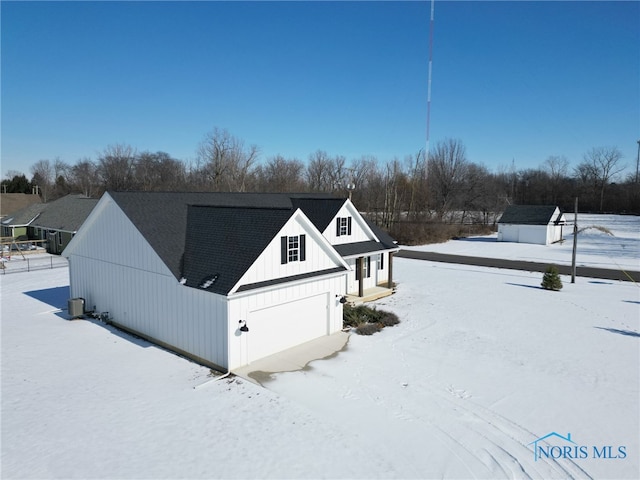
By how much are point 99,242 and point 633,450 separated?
18466 millimetres

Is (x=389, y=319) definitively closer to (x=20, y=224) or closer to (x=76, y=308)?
(x=76, y=308)

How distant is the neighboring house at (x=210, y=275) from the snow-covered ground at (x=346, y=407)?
41.0 inches

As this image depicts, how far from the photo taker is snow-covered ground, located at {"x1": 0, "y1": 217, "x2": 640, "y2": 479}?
26.2 feet

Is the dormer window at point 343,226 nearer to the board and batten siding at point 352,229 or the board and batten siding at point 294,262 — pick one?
the board and batten siding at point 352,229

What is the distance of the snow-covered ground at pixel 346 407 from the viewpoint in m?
7.97

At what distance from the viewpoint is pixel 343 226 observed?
21453 millimetres

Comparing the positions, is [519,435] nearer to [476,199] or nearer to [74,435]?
[74,435]

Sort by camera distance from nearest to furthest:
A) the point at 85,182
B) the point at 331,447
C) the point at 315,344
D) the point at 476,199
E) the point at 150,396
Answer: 1. the point at 331,447
2. the point at 150,396
3. the point at 315,344
4. the point at 476,199
5. the point at 85,182

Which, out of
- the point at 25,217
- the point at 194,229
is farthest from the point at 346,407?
the point at 25,217

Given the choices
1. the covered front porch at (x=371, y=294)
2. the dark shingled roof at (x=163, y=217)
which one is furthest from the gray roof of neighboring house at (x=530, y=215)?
the dark shingled roof at (x=163, y=217)

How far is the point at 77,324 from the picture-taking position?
16.5m

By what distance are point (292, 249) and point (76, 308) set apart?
33.1 feet

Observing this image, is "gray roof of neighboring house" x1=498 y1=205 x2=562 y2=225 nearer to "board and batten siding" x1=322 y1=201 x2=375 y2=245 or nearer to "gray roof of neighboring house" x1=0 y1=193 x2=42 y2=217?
"board and batten siding" x1=322 y1=201 x2=375 y2=245

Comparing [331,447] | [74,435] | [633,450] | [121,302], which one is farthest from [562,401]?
[121,302]
